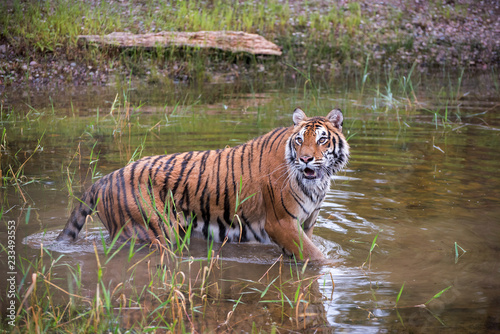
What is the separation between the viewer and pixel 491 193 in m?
5.39

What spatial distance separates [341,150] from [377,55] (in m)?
11.0

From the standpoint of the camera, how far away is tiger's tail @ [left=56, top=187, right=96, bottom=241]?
4230mm

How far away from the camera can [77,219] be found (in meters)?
4.23

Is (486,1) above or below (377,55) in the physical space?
above

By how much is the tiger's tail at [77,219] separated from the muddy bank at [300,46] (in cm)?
821

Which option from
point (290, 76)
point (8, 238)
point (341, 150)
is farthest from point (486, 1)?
point (8, 238)

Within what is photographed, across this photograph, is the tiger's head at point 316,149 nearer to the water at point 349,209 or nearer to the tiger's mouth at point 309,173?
the tiger's mouth at point 309,173

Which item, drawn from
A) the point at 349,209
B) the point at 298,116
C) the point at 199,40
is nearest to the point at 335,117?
the point at 298,116

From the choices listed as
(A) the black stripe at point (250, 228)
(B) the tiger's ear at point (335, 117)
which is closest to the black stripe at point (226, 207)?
(A) the black stripe at point (250, 228)

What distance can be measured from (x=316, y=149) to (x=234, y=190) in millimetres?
735

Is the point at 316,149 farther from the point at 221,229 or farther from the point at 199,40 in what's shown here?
the point at 199,40

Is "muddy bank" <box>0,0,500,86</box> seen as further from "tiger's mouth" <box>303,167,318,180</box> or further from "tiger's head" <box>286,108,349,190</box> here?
"tiger's mouth" <box>303,167,318,180</box>

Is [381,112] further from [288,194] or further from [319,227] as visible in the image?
[288,194]

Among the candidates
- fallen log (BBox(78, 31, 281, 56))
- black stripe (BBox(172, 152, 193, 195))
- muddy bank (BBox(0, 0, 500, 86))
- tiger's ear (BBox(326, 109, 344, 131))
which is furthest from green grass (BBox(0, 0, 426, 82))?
tiger's ear (BBox(326, 109, 344, 131))
